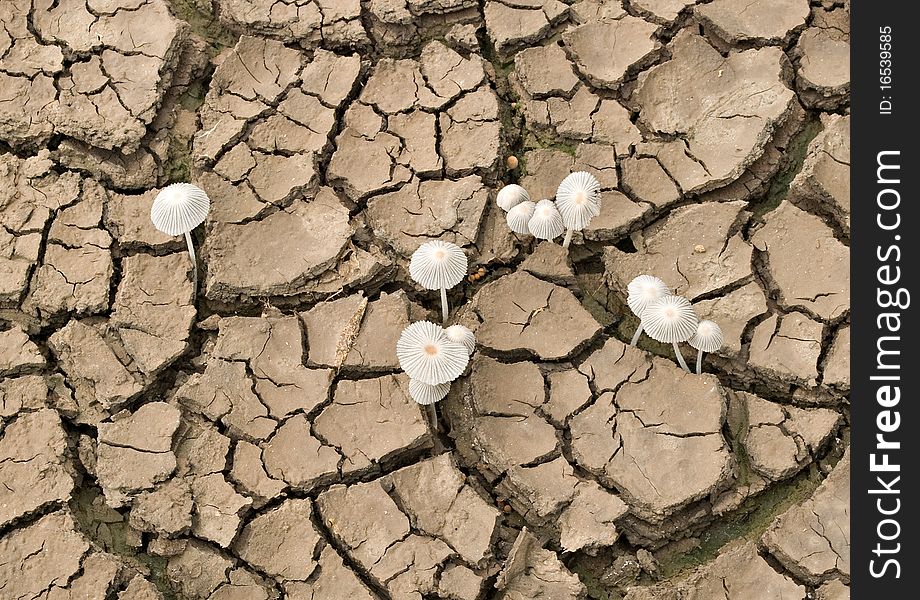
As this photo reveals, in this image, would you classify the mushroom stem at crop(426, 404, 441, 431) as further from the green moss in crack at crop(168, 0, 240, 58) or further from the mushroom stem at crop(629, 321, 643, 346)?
the green moss in crack at crop(168, 0, 240, 58)

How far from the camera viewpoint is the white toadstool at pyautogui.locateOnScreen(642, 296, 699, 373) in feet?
11.7

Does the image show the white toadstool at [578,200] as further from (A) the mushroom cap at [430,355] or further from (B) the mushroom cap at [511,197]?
(A) the mushroom cap at [430,355]

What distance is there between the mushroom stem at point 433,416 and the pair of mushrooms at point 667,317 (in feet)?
2.81

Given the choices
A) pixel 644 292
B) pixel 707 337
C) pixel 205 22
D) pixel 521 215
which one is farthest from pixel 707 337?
pixel 205 22

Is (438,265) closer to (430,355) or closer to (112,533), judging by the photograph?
(430,355)

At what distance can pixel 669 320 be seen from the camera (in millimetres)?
3562

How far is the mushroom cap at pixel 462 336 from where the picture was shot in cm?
362

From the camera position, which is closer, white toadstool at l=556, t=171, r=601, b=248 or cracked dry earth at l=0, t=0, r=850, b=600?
cracked dry earth at l=0, t=0, r=850, b=600

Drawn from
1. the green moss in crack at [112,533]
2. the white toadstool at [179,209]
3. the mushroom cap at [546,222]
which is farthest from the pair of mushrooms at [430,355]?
the green moss in crack at [112,533]

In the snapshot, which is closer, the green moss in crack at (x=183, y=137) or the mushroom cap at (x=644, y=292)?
the mushroom cap at (x=644, y=292)

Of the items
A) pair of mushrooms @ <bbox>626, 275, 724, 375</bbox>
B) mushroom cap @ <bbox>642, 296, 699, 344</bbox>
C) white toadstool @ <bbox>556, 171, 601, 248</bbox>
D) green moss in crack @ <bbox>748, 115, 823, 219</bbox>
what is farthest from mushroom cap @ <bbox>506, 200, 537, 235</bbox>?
green moss in crack @ <bbox>748, 115, 823, 219</bbox>
